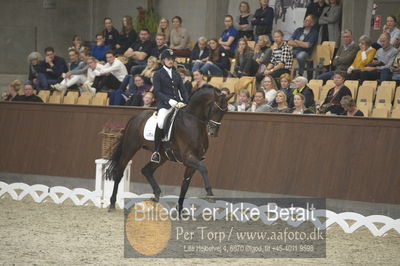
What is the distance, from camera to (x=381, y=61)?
538 inches

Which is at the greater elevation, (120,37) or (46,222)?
(120,37)

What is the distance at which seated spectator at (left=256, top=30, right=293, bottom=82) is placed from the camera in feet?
47.3

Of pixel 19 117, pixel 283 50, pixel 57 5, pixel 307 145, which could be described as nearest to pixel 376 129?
pixel 307 145

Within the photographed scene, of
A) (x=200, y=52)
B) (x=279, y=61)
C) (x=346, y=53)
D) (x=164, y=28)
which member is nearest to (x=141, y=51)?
(x=164, y=28)

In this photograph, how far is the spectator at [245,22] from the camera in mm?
16203

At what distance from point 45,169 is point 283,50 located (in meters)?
4.61

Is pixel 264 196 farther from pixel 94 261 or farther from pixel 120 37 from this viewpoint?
pixel 120 37

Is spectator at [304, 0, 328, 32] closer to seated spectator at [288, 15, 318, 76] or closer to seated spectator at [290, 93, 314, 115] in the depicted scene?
seated spectator at [288, 15, 318, 76]

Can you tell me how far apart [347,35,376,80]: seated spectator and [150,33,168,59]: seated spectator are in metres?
3.84

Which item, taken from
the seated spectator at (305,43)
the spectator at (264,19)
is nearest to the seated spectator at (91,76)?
the spectator at (264,19)

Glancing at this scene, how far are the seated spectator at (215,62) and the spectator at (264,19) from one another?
957 mm

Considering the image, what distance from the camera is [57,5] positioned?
65.8ft

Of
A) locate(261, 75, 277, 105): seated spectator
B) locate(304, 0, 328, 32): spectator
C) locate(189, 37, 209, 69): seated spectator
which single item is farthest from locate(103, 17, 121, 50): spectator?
locate(261, 75, 277, 105): seated spectator

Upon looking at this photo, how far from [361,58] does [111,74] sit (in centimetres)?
495
